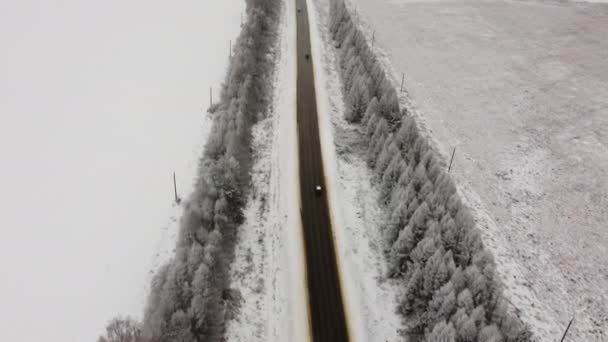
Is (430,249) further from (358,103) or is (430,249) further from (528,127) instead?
(528,127)

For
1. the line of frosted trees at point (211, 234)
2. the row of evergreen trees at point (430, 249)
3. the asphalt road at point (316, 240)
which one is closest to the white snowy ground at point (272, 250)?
the asphalt road at point (316, 240)

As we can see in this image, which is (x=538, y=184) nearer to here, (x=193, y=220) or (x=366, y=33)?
(x=193, y=220)

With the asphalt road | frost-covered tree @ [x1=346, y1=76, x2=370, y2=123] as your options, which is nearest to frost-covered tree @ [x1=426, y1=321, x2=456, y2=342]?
the asphalt road

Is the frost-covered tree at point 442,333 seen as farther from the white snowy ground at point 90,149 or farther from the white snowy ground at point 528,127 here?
the white snowy ground at point 90,149

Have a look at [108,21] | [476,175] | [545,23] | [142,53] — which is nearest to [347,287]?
[476,175]

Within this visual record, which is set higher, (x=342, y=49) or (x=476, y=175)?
(x=342, y=49)

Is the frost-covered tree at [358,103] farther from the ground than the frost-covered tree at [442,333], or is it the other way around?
the frost-covered tree at [358,103]
